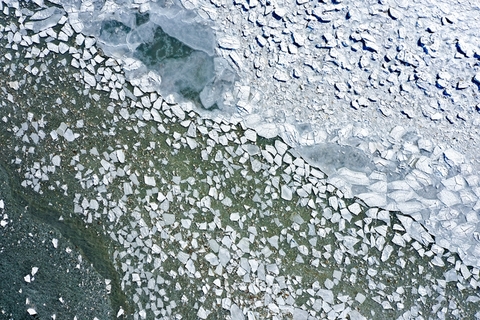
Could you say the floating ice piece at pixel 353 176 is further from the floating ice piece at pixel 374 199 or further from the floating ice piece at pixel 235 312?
the floating ice piece at pixel 235 312

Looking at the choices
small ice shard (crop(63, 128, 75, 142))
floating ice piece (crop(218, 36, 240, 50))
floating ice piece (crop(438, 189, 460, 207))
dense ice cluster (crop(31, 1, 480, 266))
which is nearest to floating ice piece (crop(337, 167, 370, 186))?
dense ice cluster (crop(31, 1, 480, 266))

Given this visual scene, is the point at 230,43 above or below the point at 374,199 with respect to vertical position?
above

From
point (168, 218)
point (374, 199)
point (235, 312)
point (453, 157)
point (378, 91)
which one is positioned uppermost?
point (378, 91)

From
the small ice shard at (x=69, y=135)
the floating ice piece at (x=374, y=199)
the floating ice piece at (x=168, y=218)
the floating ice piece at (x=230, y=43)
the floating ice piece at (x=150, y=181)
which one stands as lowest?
the floating ice piece at (x=168, y=218)

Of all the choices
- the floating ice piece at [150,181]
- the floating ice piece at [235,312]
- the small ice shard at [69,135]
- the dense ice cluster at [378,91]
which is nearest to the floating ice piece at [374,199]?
the dense ice cluster at [378,91]

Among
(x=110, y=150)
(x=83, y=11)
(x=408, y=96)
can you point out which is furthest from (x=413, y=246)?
(x=83, y=11)

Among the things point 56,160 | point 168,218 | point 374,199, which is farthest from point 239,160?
point 56,160

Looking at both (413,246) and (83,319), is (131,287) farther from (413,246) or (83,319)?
(413,246)

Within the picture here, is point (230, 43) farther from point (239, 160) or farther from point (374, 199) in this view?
point (374, 199)
